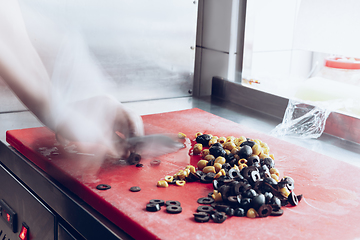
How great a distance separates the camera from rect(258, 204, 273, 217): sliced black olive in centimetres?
76

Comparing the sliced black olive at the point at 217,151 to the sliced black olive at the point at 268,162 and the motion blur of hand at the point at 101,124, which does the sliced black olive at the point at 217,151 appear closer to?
the sliced black olive at the point at 268,162

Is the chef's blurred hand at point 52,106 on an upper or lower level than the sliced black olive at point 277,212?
upper

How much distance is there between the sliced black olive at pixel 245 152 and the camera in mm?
1019

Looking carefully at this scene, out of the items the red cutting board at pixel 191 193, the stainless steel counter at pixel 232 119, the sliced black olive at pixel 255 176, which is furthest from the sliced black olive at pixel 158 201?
the stainless steel counter at pixel 232 119

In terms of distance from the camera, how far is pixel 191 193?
34.4 inches

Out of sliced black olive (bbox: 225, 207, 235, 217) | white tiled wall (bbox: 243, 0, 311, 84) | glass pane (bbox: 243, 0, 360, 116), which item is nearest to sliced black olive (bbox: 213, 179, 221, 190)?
sliced black olive (bbox: 225, 207, 235, 217)

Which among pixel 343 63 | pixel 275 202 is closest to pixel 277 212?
pixel 275 202

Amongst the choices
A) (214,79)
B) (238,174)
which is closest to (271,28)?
(214,79)

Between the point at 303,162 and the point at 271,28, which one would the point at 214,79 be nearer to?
the point at 271,28

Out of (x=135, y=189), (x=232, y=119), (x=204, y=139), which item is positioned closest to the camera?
(x=135, y=189)

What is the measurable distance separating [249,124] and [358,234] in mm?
821

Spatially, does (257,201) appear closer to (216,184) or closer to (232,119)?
(216,184)

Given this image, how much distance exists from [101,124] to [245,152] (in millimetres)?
466

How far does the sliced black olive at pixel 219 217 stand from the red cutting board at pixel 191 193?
11 millimetres
